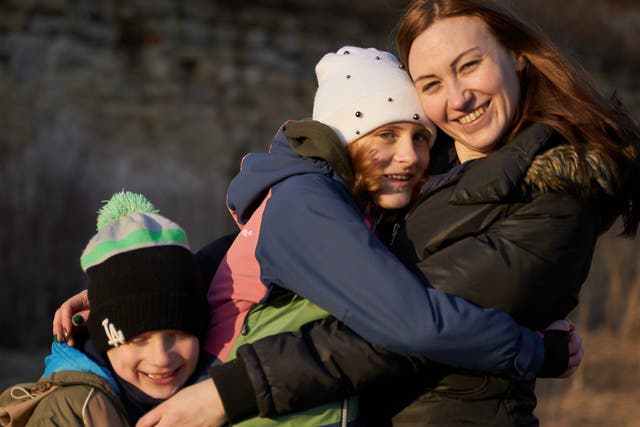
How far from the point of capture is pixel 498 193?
7.48ft

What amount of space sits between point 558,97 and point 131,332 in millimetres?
1214

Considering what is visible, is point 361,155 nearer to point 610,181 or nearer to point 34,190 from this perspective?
point 610,181

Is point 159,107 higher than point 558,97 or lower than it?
higher

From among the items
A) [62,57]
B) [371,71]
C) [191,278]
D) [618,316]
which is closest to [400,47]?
[371,71]

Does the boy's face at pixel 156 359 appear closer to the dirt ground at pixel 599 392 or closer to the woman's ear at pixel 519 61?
the woman's ear at pixel 519 61

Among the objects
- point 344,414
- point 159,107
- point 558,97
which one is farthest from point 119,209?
point 159,107

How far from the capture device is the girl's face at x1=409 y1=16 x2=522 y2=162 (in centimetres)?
249

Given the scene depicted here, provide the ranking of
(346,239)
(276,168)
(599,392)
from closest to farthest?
(346,239) < (276,168) < (599,392)

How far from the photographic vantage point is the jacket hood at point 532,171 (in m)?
2.29

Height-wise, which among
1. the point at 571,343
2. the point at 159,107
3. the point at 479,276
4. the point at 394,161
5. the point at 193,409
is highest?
the point at 159,107

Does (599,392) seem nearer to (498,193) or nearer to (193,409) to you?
(498,193)

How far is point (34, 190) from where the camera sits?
794cm

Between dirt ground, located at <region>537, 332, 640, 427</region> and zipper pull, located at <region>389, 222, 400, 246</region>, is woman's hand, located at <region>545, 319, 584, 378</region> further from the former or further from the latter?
dirt ground, located at <region>537, 332, 640, 427</region>

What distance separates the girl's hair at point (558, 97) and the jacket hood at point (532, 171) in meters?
0.06
